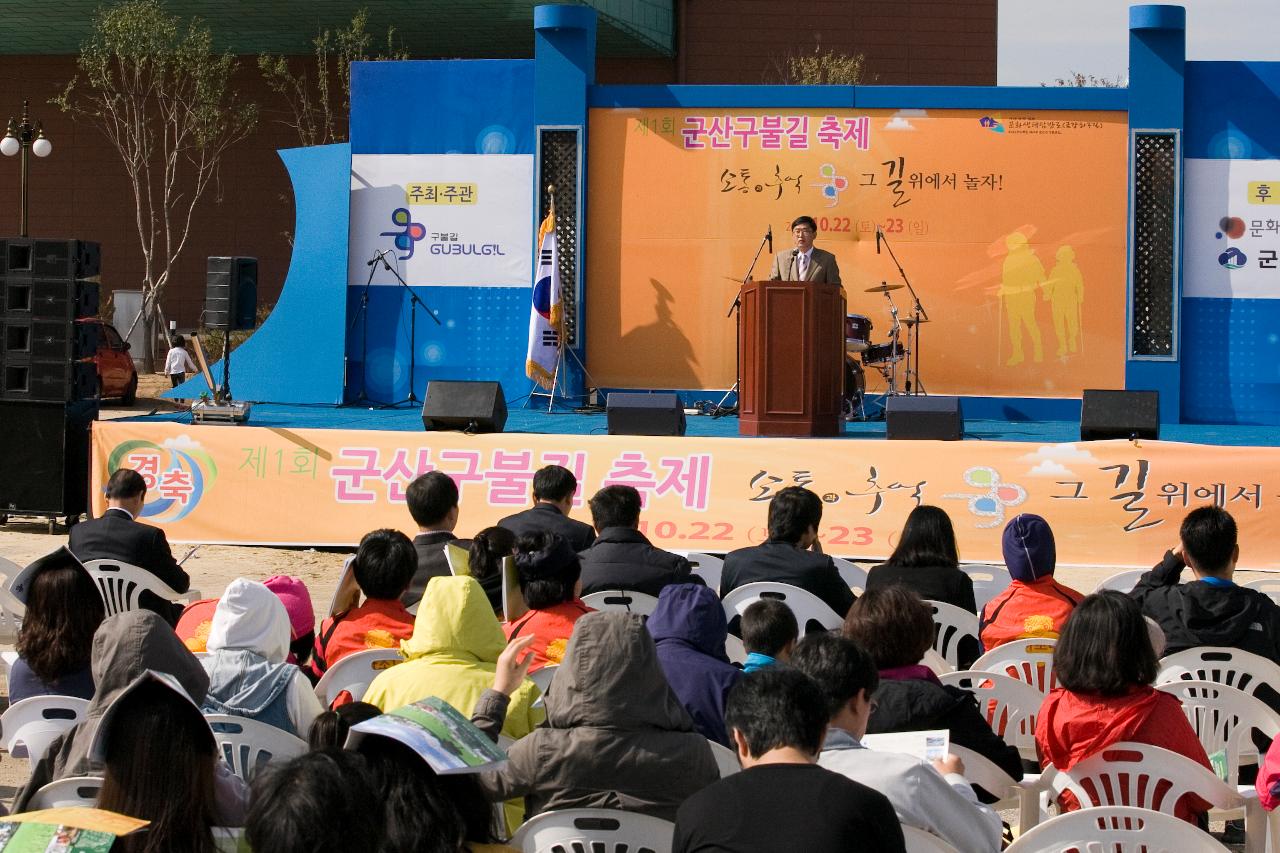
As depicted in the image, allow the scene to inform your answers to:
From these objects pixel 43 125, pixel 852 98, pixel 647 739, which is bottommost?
pixel 647 739

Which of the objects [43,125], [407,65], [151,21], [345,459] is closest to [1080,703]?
[345,459]

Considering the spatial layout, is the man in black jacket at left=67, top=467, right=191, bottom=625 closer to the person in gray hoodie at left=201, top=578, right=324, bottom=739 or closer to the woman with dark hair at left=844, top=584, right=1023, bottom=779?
the person in gray hoodie at left=201, top=578, right=324, bottom=739

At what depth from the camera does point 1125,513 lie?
29.1 ft

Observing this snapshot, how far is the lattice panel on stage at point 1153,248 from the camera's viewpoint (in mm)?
13570

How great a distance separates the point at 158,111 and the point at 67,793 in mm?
25478

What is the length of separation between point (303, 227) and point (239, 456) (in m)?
5.62

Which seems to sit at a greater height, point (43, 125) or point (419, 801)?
point (43, 125)

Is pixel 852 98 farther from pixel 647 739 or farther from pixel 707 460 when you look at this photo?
pixel 647 739

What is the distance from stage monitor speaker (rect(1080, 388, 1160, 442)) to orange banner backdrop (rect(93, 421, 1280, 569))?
0.60 m

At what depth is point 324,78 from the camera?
23922 mm

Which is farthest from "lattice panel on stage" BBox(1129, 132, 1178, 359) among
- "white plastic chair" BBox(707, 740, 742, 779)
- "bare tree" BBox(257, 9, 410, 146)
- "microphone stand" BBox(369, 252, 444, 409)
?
"bare tree" BBox(257, 9, 410, 146)

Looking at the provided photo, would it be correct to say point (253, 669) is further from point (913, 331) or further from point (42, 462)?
point (913, 331)

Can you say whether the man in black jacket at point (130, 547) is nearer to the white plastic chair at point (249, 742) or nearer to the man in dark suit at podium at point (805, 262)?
the white plastic chair at point (249, 742)

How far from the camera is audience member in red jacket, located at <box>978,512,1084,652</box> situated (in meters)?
4.89
